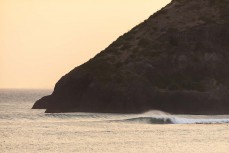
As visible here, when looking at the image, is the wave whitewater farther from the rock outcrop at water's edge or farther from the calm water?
the rock outcrop at water's edge

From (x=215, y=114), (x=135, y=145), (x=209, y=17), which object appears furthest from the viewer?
(x=209, y=17)

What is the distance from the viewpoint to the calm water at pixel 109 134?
6544cm

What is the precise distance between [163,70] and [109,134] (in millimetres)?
61443

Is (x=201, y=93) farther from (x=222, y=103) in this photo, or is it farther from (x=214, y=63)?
(x=214, y=63)

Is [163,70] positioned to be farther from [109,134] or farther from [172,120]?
[109,134]

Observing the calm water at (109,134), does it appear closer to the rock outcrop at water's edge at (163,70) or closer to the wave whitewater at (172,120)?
the wave whitewater at (172,120)

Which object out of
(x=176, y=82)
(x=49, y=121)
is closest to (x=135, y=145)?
(x=49, y=121)

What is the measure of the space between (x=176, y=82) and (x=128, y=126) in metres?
44.2

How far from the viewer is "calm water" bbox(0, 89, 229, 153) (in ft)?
215

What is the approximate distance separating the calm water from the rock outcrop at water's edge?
1257 cm

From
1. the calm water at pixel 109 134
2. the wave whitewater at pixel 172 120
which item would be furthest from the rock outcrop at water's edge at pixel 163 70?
the wave whitewater at pixel 172 120

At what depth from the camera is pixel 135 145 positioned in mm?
68438

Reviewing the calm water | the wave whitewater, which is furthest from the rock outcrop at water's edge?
the wave whitewater

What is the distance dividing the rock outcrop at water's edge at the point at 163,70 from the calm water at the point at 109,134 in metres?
12.6
